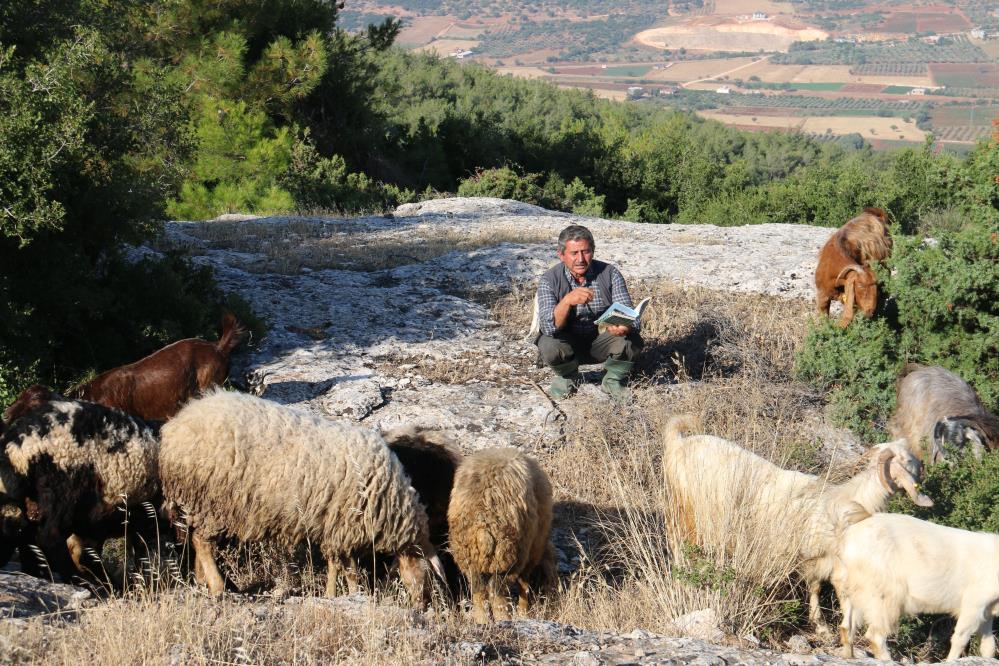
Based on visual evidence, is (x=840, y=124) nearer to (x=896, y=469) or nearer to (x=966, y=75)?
(x=966, y=75)

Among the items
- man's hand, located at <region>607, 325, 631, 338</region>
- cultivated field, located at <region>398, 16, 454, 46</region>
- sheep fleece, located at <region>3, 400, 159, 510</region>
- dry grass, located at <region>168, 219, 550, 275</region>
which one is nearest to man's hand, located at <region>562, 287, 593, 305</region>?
man's hand, located at <region>607, 325, 631, 338</region>

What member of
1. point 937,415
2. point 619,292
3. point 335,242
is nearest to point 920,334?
point 937,415

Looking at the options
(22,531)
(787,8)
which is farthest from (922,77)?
(22,531)

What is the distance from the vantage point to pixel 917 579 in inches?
189

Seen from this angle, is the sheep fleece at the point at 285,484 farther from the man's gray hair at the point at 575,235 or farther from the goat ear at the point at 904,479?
the man's gray hair at the point at 575,235

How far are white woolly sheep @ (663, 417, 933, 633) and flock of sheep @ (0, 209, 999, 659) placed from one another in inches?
0.4

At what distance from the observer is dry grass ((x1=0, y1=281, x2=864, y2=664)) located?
12.4 ft

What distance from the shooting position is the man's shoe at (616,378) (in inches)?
313

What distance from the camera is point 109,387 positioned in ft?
21.0

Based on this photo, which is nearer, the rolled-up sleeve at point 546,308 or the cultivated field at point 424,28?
the rolled-up sleeve at point 546,308

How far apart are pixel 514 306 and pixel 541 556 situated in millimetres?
4941

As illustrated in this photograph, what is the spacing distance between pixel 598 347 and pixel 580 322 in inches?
10.7

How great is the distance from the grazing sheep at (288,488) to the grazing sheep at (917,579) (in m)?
2.37

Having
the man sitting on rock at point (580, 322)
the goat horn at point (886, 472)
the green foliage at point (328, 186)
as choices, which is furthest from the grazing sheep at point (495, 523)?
the green foliage at point (328, 186)
